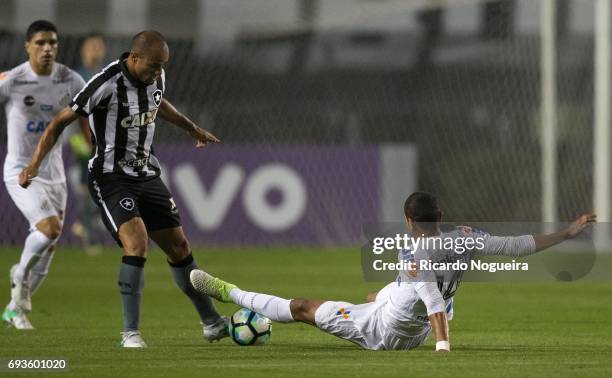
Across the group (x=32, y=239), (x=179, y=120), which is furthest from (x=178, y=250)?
(x=32, y=239)

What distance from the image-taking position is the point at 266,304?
8727 mm

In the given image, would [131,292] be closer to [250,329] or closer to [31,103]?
[250,329]

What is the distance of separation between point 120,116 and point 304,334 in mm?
2158

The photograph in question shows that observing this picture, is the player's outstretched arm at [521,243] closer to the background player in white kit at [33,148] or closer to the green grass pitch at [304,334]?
the green grass pitch at [304,334]

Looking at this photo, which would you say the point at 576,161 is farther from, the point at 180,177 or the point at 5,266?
the point at 5,266

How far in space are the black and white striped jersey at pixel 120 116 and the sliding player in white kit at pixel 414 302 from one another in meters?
1.21

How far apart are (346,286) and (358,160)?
709 centimetres

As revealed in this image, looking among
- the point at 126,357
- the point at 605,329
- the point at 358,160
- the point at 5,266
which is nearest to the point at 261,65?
the point at 358,160

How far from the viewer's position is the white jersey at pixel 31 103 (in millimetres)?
10477

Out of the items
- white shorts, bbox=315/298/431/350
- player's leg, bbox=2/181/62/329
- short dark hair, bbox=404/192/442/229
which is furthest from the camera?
player's leg, bbox=2/181/62/329

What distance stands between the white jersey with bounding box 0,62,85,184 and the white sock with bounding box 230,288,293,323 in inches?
95.2

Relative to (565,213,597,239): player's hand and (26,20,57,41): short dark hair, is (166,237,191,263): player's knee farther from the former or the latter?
(565,213,597,239): player's hand

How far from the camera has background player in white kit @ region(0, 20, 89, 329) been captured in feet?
33.7

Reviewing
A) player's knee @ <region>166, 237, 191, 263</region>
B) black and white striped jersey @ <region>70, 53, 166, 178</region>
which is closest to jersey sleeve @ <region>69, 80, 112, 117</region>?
black and white striped jersey @ <region>70, 53, 166, 178</region>
